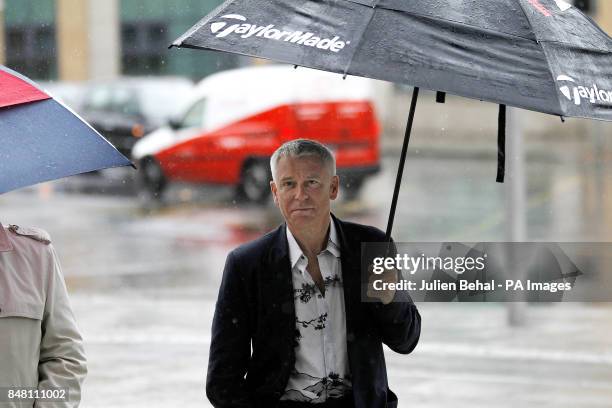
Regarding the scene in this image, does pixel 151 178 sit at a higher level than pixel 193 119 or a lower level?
lower

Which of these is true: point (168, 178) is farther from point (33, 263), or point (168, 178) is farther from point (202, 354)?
point (33, 263)

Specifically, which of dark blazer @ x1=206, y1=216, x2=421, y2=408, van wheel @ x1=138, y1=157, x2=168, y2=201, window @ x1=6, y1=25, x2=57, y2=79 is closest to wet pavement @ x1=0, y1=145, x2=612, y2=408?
van wheel @ x1=138, y1=157, x2=168, y2=201

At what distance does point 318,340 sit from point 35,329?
0.85 metres

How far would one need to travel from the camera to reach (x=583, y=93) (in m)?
3.77

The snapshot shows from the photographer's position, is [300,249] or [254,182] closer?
[300,249]

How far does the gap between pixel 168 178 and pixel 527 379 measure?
13009 millimetres

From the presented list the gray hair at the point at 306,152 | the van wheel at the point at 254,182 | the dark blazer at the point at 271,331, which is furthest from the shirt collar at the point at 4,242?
the van wheel at the point at 254,182

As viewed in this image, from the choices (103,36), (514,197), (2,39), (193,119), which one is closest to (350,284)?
(514,197)

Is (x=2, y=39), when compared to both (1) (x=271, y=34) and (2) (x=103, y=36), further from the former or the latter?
(1) (x=271, y=34)

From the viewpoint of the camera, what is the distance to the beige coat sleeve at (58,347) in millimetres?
3494

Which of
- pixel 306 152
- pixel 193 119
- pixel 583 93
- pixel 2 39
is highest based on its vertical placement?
pixel 583 93

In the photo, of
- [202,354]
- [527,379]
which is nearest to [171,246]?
[202,354]

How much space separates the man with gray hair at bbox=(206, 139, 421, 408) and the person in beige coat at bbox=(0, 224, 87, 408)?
18.9 inches

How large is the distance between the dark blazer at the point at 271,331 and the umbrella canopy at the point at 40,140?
20.6 inches
